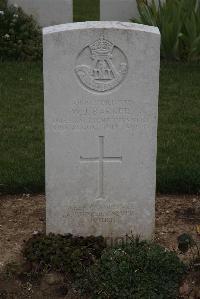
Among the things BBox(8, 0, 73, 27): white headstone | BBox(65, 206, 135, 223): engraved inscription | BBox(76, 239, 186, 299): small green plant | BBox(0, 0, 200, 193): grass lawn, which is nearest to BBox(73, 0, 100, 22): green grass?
BBox(8, 0, 73, 27): white headstone

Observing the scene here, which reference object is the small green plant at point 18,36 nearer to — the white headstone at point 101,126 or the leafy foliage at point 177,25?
the leafy foliage at point 177,25

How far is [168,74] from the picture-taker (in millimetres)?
10109

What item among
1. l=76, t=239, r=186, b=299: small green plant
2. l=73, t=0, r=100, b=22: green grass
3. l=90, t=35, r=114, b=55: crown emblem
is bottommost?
l=76, t=239, r=186, b=299: small green plant

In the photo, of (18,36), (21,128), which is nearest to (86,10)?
(18,36)

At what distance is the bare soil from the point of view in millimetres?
4699

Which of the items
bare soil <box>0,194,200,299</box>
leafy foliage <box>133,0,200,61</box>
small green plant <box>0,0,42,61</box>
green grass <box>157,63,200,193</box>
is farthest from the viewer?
small green plant <box>0,0,42,61</box>

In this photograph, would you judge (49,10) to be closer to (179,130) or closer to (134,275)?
(179,130)

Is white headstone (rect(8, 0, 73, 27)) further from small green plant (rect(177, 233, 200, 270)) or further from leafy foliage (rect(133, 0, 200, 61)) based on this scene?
small green plant (rect(177, 233, 200, 270))

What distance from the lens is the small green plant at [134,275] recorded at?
179 inches

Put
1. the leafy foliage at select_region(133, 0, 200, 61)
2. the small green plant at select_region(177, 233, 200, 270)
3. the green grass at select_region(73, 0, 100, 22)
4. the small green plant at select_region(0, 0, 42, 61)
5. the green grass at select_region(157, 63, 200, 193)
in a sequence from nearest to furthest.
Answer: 1. the small green plant at select_region(177, 233, 200, 270)
2. the green grass at select_region(157, 63, 200, 193)
3. the leafy foliage at select_region(133, 0, 200, 61)
4. the small green plant at select_region(0, 0, 42, 61)
5. the green grass at select_region(73, 0, 100, 22)

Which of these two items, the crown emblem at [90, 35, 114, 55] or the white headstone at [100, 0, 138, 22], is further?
the white headstone at [100, 0, 138, 22]

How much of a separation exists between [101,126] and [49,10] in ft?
24.6

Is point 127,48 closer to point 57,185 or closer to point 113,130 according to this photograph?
point 113,130

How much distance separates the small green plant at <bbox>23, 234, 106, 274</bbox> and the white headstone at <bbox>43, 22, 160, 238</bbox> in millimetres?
173
